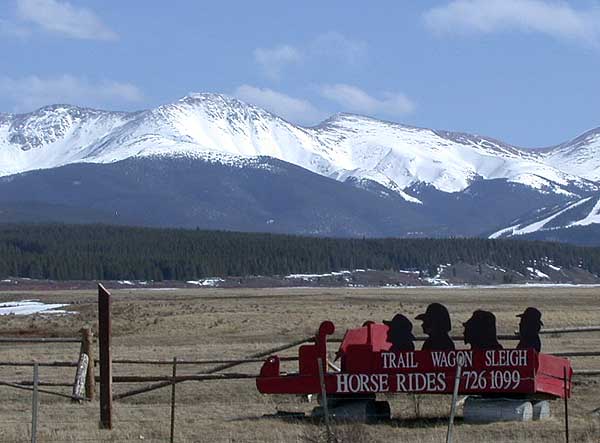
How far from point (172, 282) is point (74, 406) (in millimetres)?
146147

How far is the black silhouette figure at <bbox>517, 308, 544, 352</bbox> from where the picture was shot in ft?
72.7

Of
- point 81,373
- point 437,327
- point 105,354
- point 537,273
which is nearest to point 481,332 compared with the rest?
point 437,327

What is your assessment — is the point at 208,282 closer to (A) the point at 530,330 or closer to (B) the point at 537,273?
(B) the point at 537,273

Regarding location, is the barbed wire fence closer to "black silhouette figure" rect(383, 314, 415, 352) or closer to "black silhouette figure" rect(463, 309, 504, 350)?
"black silhouette figure" rect(383, 314, 415, 352)

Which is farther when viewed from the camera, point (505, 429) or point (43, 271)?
point (43, 271)

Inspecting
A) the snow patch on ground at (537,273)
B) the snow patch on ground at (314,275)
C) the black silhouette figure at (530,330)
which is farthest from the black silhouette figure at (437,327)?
the snow patch on ground at (537,273)

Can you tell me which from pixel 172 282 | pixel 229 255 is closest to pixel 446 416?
pixel 172 282

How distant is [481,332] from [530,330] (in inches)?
35.2

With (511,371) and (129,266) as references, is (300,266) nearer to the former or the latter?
(129,266)

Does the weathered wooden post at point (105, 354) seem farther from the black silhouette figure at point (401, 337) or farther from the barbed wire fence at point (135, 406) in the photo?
the black silhouette figure at point (401, 337)

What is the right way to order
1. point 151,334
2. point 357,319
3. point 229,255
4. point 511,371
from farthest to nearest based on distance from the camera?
1. point 229,255
2. point 357,319
3. point 151,334
4. point 511,371

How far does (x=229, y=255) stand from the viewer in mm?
188125

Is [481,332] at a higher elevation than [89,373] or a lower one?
higher

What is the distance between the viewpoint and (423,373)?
21.6m
